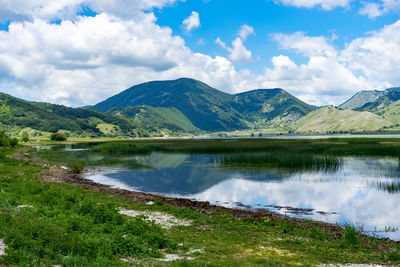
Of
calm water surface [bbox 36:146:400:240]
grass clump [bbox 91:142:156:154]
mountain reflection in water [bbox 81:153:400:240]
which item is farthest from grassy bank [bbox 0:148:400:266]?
grass clump [bbox 91:142:156:154]

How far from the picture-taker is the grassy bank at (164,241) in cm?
1484

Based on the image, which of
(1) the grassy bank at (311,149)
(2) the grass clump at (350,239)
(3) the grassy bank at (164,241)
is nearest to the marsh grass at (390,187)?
(3) the grassy bank at (164,241)

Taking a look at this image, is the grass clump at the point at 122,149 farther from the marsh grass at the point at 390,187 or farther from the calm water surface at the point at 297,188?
the marsh grass at the point at 390,187

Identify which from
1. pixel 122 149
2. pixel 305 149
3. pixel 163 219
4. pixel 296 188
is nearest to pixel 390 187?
pixel 296 188

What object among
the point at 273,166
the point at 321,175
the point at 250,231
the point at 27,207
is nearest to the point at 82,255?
the point at 27,207

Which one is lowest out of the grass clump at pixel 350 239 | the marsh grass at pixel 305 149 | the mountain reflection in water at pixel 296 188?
the mountain reflection in water at pixel 296 188

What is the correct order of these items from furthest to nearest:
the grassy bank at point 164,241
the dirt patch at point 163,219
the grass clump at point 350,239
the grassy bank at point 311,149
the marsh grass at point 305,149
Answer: the grassy bank at point 311,149, the marsh grass at point 305,149, the dirt patch at point 163,219, the grass clump at point 350,239, the grassy bank at point 164,241

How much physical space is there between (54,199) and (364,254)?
26.9m

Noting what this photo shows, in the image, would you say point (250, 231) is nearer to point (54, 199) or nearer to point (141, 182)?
point (54, 199)

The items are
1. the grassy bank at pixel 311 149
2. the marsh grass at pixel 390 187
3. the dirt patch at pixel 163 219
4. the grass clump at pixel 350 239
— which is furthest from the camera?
the grassy bank at pixel 311 149

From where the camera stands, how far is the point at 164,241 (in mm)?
19656

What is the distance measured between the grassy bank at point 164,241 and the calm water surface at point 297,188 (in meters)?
7.95

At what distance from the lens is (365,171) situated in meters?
66.8

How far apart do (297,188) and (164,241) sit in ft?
120
